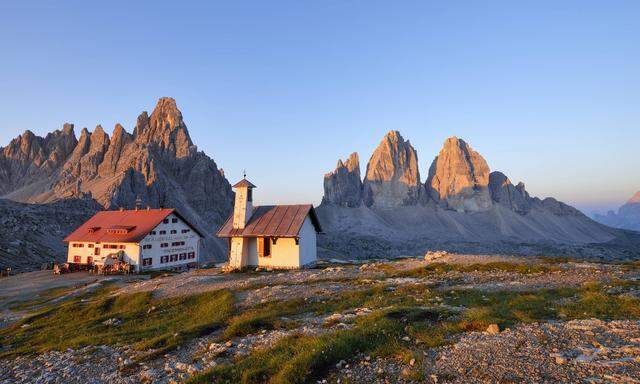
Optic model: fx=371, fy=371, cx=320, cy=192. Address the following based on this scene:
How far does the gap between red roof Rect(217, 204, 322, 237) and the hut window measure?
136cm

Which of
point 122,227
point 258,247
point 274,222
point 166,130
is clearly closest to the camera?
point 274,222

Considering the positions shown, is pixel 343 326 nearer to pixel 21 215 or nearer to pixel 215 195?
pixel 21 215

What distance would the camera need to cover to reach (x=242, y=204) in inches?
1722

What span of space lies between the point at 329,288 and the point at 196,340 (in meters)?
11.3

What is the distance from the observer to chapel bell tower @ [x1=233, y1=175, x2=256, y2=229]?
42969 millimetres

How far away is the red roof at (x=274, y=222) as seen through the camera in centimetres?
4147

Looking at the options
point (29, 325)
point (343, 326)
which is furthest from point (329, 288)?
point (29, 325)

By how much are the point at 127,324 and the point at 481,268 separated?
85.7ft

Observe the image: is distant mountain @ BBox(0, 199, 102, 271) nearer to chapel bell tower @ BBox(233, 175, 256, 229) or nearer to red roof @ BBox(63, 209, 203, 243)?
red roof @ BBox(63, 209, 203, 243)

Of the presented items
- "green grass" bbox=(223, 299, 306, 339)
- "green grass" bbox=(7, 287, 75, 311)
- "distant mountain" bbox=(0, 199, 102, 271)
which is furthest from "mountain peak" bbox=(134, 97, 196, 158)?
"green grass" bbox=(223, 299, 306, 339)

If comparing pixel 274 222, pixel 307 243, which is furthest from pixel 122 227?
pixel 307 243

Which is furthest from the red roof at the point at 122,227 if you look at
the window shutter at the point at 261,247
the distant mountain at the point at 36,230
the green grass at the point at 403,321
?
the green grass at the point at 403,321

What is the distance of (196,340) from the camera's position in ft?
49.8

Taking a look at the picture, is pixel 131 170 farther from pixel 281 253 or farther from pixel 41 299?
pixel 281 253
